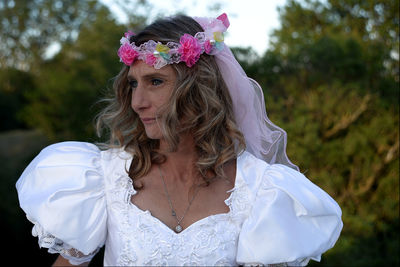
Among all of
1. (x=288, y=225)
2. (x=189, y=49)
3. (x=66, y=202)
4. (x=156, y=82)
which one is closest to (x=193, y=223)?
(x=288, y=225)

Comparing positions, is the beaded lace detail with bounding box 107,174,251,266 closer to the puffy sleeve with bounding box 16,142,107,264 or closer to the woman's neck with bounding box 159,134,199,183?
the puffy sleeve with bounding box 16,142,107,264

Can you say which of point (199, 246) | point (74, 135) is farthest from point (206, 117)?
point (74, 135)

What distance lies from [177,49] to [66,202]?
844mm

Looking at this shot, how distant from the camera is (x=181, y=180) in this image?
2234mm

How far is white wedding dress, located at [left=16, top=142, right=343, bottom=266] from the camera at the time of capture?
1938mm

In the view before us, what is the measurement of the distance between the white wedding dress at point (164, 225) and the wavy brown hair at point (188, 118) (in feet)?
0.57

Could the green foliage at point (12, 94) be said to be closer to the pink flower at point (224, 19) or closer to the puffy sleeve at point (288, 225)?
the pink flower at point (224, 19)

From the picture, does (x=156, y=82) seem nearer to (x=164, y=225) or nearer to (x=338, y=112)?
(x=164, y=225)

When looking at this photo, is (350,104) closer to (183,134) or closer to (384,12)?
(384,12)

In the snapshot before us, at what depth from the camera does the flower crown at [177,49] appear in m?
2.06

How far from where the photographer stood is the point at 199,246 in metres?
1.95

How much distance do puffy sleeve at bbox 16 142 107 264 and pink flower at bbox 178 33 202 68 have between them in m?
0.66

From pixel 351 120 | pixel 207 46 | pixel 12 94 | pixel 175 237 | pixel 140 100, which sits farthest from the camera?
pixel 12 94

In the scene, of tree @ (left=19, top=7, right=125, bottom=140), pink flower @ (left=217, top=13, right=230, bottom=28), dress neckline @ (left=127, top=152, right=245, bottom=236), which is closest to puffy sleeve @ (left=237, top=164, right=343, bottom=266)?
dress neckline @ (left=127, top=152, right=245, bottom=236)
